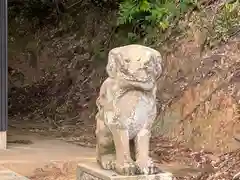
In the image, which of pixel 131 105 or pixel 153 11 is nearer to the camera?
pixel 131 105

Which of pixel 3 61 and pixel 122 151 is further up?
pixel 3 61

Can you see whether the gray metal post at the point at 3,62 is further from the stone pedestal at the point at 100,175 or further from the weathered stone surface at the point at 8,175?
the stone pedestal at the point at 100,175

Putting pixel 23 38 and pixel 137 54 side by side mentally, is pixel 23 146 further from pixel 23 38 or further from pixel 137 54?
pixel 23 38

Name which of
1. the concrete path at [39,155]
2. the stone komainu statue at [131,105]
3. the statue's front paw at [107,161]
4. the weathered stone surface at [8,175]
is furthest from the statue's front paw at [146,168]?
the concrete path at [39,155]

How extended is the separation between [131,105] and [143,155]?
382 millimetres

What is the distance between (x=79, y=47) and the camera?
14219 millimetres

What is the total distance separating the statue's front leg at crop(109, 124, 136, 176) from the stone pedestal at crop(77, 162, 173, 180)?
5 cm

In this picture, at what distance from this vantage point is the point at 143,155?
15.1 ft

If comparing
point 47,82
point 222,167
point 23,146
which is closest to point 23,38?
point 47,82

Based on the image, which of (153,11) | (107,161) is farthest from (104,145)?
(153,11)

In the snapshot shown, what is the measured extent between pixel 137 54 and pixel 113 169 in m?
0.90

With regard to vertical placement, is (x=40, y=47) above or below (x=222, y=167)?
above

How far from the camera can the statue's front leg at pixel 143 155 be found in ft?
14.9

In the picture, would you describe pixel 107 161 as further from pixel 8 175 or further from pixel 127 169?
pixel 8 175
